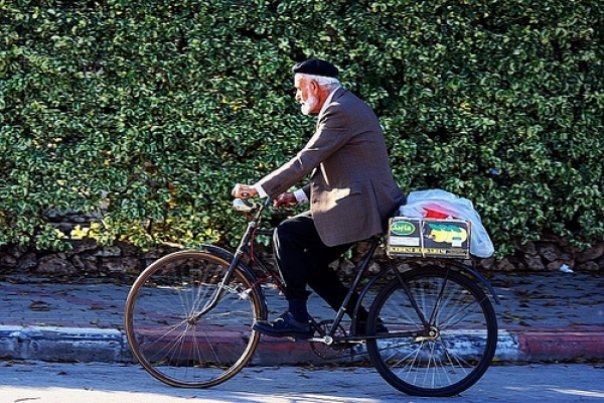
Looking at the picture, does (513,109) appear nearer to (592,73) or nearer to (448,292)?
(592,73)

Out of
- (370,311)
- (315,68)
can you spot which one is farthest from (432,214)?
(315,68)

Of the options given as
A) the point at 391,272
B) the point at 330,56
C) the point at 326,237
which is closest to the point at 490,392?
the point at 391,272

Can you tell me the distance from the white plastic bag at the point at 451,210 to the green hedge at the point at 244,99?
2493 mm

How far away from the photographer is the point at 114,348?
7.40 m

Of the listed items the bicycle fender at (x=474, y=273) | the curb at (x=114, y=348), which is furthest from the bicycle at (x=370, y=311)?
the curb at (x=114, y=348)

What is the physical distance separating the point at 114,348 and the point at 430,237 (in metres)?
2.21

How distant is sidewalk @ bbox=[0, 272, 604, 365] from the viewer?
7395 mm

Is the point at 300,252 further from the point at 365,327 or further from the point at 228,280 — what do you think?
the point at 365,327

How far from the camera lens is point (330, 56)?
356 inches

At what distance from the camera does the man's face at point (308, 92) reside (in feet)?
21.4

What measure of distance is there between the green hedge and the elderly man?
2.42 meters

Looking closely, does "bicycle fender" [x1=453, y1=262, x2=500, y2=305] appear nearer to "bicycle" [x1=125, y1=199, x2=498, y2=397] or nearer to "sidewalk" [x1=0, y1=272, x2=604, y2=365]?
"bicycle" [x1=125, y1=199, x2=498, y2=397]

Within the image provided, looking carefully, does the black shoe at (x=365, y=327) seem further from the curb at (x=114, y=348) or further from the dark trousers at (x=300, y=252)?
the curb at (x=114, y=348)

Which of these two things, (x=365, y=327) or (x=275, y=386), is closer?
(x=365, y=327)
